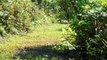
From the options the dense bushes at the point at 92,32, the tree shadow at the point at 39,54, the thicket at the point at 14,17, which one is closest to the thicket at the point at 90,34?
the dense bushes at the point at 92,32

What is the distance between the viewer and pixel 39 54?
412 inches

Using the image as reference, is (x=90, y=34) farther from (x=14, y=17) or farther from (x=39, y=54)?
(x=14, y=17)

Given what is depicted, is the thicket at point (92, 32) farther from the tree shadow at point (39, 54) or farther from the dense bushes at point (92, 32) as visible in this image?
the tree shadow at point (39, 54)

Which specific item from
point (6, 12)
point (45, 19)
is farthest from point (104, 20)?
point (45, 19)

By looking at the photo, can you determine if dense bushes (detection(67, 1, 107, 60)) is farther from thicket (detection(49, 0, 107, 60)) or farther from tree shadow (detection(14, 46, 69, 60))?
tree shadow (detection(14, 46, 69, 60))

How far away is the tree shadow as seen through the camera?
9.73 meters

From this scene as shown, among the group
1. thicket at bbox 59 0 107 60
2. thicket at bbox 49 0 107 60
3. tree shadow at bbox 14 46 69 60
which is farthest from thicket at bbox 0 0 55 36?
thicket at bbox 59 0 107 60

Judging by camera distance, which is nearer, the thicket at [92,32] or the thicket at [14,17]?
the thicket at [92,32]

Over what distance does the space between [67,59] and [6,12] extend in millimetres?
6609

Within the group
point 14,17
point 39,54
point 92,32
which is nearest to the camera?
point 92,32

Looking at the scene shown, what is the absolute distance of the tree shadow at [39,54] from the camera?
31.9 ft

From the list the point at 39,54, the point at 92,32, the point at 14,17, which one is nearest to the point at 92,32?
the point at 92,32

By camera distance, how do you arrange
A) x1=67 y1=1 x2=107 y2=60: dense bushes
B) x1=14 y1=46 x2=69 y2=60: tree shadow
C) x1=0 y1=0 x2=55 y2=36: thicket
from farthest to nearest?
x1=0 y1=0 x2=55 y2=36: thicket → x1=14 y1=46 x2=69 y2=60: tree shadow → x1=67 y1=1 x2=107 y2=60: dense bushes

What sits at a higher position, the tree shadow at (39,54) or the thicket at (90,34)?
the thicket at (90,34)
